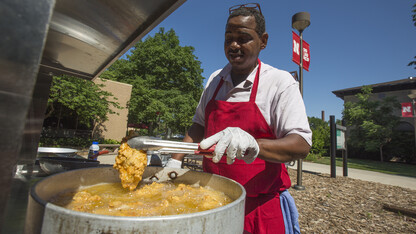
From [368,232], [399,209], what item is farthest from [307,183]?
[368,232]

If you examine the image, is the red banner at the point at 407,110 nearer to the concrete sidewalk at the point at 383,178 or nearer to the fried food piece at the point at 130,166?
the concrete sidewalk at the point at 383,178

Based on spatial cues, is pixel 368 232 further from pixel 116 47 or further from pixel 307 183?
pixel 116 47

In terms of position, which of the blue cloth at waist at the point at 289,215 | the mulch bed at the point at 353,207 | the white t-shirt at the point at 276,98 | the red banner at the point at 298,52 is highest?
the red banner at the point at 298,52

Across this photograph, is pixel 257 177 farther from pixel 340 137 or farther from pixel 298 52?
pixel 340 137

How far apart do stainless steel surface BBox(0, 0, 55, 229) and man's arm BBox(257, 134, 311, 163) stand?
112cm

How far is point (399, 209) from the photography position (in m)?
4.33

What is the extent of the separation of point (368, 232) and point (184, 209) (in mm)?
4110

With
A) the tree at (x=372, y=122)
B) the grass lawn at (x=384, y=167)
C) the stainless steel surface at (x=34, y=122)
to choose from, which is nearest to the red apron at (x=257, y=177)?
the stainless steel surface at (x=34, y=122)

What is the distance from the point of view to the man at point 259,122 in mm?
1326

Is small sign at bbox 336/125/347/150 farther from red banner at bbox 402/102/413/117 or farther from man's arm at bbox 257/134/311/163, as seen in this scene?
red banner at bbox 402/102/413/117

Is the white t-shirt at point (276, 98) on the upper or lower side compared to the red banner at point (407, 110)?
lower

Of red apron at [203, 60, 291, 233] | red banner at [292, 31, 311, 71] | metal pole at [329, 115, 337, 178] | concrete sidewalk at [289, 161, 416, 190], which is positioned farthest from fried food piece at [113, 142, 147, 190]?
concrete sidewalk at [289, 161, 416, 190]

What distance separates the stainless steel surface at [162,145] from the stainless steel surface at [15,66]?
25.5 inches

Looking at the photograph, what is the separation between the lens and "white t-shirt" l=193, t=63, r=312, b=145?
1373 millimetres
